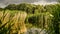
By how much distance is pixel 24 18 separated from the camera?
171 inches

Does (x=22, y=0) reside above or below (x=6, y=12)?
above

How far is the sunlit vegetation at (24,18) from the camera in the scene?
430 cm

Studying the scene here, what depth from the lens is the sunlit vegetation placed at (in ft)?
14.1

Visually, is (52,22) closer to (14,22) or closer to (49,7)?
(49,7)

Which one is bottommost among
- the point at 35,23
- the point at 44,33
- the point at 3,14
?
the point at 44,33

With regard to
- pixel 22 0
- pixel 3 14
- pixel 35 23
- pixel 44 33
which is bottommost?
pixel 44 33

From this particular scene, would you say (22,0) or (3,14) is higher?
(22,0)

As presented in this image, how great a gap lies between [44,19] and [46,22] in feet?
0.31

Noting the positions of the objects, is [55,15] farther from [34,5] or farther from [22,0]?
[22,0]

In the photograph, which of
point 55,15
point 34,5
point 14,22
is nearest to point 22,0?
point 34,5

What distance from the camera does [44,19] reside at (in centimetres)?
439

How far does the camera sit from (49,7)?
14.6ft

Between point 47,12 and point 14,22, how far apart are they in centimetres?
91

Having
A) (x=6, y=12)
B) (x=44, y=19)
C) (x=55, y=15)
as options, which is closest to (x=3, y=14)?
(x=6, y=12)
